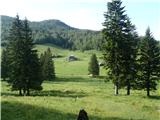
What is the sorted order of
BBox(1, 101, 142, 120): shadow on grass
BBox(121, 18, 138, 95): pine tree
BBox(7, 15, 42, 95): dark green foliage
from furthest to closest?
BBox(121, 18, 138, 95): pine tree < BBox(7, 15, 42, 95): dark green foliage < BBox(1, 101, 142, 120): shadow on grass

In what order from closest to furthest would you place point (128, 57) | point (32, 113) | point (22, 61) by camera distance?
point (32, 113)
point (22, 61)
point (128, 57)

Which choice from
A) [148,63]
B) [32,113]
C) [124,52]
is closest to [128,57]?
[124,52]

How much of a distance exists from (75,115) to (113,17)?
28.5 m

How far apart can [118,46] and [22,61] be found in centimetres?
1448

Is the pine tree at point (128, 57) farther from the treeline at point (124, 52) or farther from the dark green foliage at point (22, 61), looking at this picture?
the dark green foliage at point (22, 61)

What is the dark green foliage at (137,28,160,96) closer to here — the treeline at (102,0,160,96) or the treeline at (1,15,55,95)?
the treeline at (102,0,160,96)

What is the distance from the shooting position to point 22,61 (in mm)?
51562

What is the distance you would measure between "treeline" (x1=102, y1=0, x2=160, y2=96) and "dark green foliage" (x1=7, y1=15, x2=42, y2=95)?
11.0 meters

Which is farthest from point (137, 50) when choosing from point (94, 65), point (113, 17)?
point (94, 65)

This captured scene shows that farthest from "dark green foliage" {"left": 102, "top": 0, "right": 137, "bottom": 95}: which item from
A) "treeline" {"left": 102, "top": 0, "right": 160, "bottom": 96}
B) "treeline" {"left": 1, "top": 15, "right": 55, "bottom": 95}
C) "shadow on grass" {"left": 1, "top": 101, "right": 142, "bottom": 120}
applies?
"shadow on grass" {"left": 1, "top": 101, "right": 142, "bottom": 120}

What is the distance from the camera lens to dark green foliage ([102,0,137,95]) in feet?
172

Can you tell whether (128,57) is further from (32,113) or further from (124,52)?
(32,113)

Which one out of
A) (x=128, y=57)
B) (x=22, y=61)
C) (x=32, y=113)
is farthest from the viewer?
(x=128, y=57)

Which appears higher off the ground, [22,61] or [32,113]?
[22,61]
